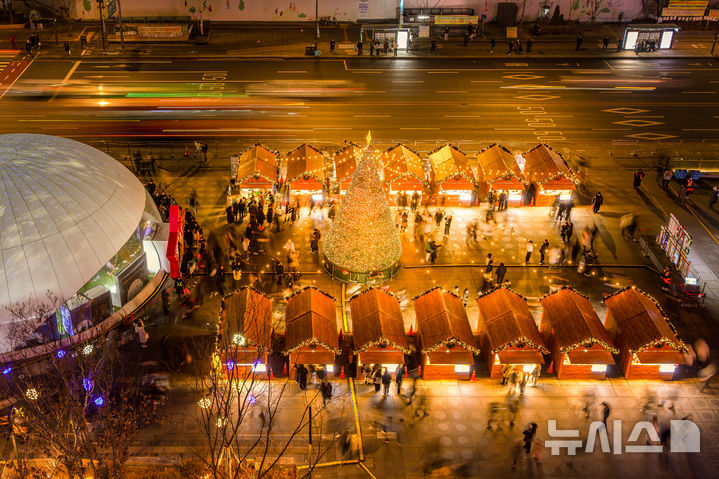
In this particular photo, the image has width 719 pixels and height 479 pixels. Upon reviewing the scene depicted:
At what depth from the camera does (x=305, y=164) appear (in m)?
43.1

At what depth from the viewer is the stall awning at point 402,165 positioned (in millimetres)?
42406

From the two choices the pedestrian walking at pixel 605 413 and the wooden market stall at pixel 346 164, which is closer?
the pedestrian walking at pixel 605 413

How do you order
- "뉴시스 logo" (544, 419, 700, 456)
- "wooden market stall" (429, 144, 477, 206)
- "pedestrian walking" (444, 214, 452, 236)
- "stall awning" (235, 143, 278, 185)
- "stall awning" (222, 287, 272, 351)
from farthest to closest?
"wooden market stall" (429, 144, 477, 206)
"stall awning" (235, 143, 278, 185)
"pedestrian walking" (444, 214, 452, 236)
"stall awning" (222, 287, 272, 351)
"뉴시스 logo" (544, 419, 700, 456)

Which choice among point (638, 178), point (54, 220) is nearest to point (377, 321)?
point (54, 220)

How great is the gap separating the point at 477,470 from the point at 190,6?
58.4 m

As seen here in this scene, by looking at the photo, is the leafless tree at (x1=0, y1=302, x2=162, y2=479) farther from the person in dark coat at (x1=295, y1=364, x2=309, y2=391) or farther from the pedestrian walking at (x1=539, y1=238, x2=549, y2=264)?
the pedestrian walking at (x1=539, y1=238, x2=549, y2=264)

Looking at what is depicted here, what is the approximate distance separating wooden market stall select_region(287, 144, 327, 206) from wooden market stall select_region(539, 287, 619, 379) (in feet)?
54.5

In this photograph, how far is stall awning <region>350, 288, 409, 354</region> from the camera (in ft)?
96.5

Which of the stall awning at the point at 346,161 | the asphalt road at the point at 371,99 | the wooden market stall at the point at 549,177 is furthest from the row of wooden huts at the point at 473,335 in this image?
the asphalt road at the point at 371,99

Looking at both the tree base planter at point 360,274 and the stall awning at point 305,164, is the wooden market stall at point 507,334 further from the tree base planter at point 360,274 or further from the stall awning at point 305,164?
the stall awning at point 305,164

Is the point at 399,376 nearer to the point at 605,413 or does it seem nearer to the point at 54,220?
the point at 605,413

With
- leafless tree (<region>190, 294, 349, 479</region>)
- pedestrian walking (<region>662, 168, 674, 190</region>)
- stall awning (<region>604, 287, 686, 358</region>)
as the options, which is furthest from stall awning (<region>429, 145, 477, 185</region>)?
leafless tree (<region>190, 294, 349, 479</region>)

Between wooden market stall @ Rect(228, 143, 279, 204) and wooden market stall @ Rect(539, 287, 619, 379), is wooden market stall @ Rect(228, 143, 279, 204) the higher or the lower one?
the higher one

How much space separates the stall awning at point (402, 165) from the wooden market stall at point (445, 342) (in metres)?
12.7
